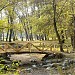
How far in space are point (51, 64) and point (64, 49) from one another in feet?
26.3

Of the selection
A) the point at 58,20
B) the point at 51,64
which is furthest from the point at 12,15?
the point at 51,64

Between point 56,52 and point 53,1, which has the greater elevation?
point 53,1

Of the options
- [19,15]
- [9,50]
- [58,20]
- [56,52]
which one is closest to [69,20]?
[58,20]

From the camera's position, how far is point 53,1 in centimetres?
2703

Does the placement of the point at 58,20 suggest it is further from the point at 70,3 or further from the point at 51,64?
the point at 51,64

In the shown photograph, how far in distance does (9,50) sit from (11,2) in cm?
537

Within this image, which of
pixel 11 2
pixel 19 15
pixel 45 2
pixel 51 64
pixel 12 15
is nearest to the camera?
pixel 51 64

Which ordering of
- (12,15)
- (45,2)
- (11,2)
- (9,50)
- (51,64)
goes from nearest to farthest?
(51,64) → (9,50) → (11,2) → (45,2) → (12,15)

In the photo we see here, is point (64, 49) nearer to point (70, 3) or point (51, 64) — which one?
point (70, 3)

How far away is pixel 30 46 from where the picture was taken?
76.9ft

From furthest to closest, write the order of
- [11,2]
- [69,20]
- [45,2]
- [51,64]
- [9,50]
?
[69,20] → [45,2] → [11,2] → [9,50] → [51,64]

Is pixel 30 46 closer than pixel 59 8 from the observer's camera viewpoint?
Yes

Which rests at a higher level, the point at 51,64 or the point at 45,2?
the point at 45,2

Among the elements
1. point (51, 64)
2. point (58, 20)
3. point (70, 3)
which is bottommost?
point (51, 64)
